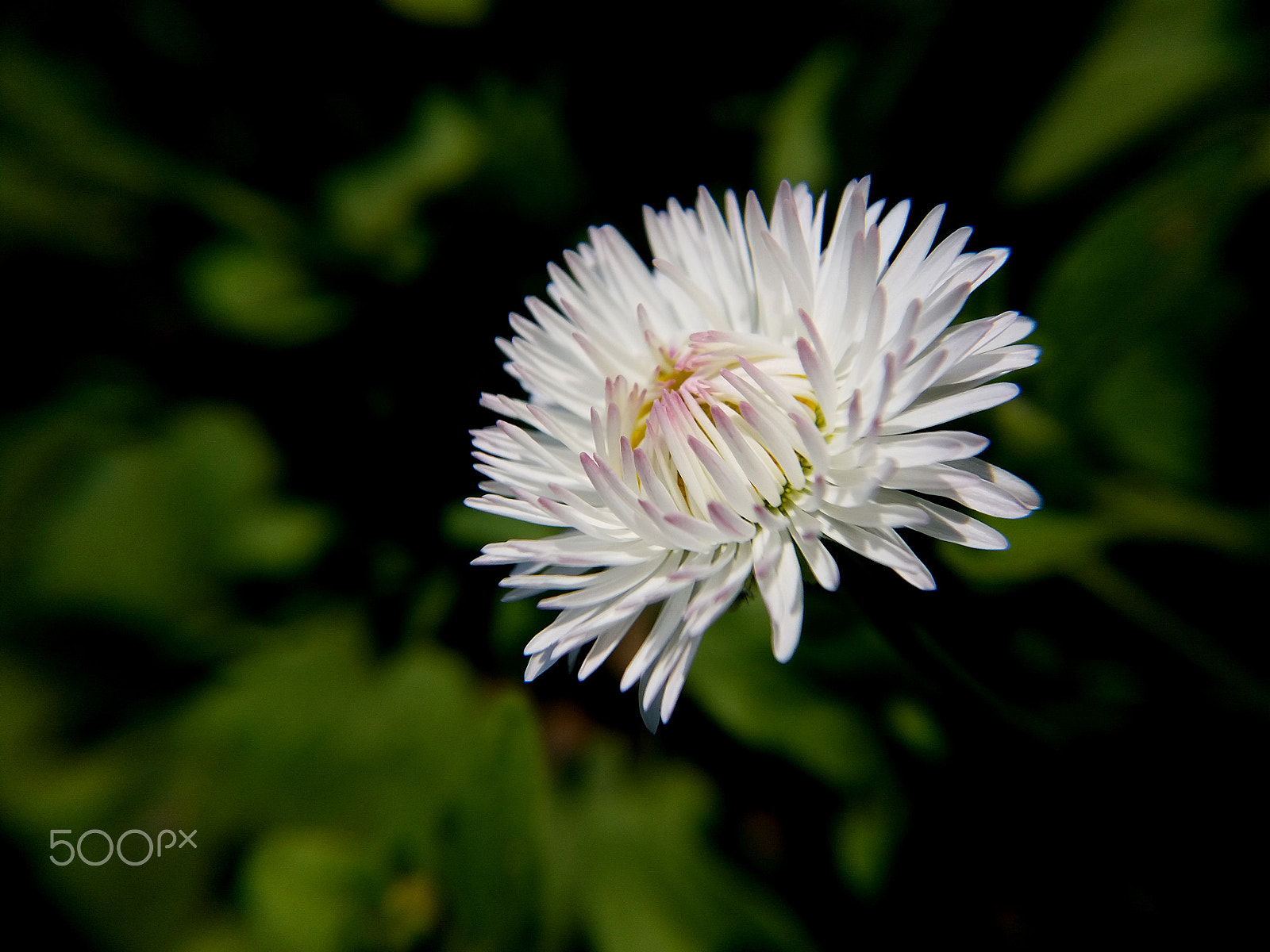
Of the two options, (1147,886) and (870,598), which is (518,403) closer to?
(870,598)

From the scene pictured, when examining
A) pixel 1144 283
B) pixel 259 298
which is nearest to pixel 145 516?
pixel 259 298

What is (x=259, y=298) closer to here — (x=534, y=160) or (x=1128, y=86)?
(x=534, y=160)

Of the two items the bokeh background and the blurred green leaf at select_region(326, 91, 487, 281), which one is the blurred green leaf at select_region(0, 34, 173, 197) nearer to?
the bokeh background

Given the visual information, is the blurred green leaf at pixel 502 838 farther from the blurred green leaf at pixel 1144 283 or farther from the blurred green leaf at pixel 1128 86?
the blurred green leaf at pixel 1128 86

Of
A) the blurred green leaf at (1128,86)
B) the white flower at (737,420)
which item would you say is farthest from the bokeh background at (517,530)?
the white flower at (737,420)

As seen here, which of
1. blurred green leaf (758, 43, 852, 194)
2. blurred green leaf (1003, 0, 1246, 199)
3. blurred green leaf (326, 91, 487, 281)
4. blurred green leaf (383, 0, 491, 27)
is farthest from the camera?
blurred green leaf (326, 91, 487, 281)

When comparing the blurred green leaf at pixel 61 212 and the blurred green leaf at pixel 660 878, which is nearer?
the blurred green leaf at pixel 660 878

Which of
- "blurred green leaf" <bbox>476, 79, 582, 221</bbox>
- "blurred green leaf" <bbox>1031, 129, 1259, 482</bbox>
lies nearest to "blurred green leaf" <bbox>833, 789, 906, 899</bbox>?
"blurred green leaf" <bbox>1031, 129, 1259, 482</bbox>
